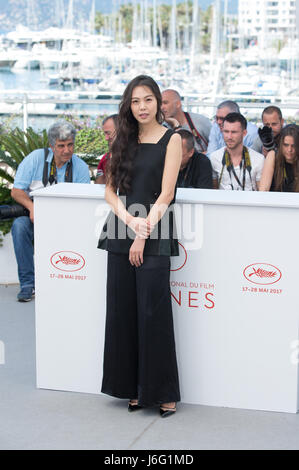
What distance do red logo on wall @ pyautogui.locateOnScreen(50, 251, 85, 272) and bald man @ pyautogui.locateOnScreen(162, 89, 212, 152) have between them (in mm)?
3013

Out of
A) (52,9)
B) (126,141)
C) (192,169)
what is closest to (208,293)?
(126,141)

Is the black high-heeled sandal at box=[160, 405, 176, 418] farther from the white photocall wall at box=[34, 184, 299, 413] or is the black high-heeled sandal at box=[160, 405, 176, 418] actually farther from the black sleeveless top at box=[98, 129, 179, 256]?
the black sleeveless top at box=[98, 129, 179, 256]

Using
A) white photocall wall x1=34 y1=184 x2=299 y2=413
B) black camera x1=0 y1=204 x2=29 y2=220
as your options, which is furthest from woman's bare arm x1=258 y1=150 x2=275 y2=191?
black camera x1=0 y1=204 x2=29 y2=220

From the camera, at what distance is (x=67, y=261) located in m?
4.91

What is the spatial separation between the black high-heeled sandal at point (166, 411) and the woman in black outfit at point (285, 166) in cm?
231

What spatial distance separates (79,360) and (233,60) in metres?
53.1

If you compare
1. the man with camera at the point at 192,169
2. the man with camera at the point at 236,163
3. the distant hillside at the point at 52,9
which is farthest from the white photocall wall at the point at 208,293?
the distant hillside at the point at 52,9

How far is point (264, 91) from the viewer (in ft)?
136

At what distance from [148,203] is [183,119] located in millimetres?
3970

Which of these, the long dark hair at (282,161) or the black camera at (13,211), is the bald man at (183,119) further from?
the black camera at (13,211)

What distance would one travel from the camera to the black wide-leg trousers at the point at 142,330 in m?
4.51

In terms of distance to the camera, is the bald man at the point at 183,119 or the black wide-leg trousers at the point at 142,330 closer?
the black wide-leg trousers at the point at 142,330

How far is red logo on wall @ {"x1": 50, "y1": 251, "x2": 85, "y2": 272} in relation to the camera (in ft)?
16.1

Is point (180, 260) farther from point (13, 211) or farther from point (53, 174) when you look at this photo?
point (13, 211)
